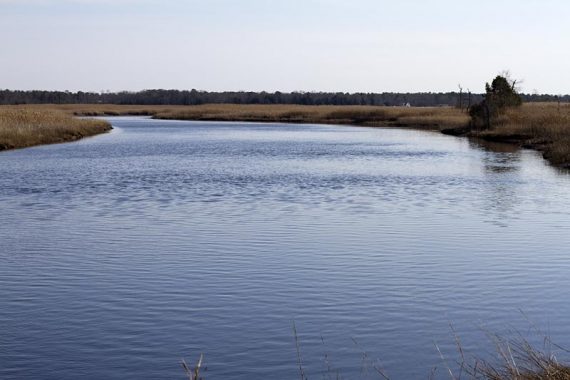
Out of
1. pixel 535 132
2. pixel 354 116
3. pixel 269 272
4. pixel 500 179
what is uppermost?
pixel 535 132

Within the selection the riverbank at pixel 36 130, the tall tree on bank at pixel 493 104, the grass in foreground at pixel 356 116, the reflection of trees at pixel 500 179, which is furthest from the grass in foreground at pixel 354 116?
the riverbank at pixel 36 130

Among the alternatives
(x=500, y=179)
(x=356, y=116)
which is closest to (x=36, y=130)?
(x=500, y=179)

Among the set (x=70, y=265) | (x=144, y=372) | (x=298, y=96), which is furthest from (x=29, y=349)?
(x=298, y=96)

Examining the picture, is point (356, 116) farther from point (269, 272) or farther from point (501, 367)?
point (501, 367)

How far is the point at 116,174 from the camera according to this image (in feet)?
106

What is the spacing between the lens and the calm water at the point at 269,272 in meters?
9.55

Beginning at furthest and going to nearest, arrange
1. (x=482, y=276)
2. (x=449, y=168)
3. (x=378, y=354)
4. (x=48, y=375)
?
1. (x=449, y=168)
2. (x=482, y=276)
3. (x=378, y=354)
4. (x=48, y=375)

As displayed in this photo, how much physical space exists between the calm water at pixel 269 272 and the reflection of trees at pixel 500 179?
0.11m

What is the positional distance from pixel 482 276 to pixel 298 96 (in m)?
188

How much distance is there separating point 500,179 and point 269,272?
17.6 meters

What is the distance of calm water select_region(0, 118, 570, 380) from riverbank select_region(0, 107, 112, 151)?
17102 mm

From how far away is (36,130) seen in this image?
167 feet

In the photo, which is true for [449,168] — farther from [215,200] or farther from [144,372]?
[144,372]

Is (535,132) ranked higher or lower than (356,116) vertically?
higher
